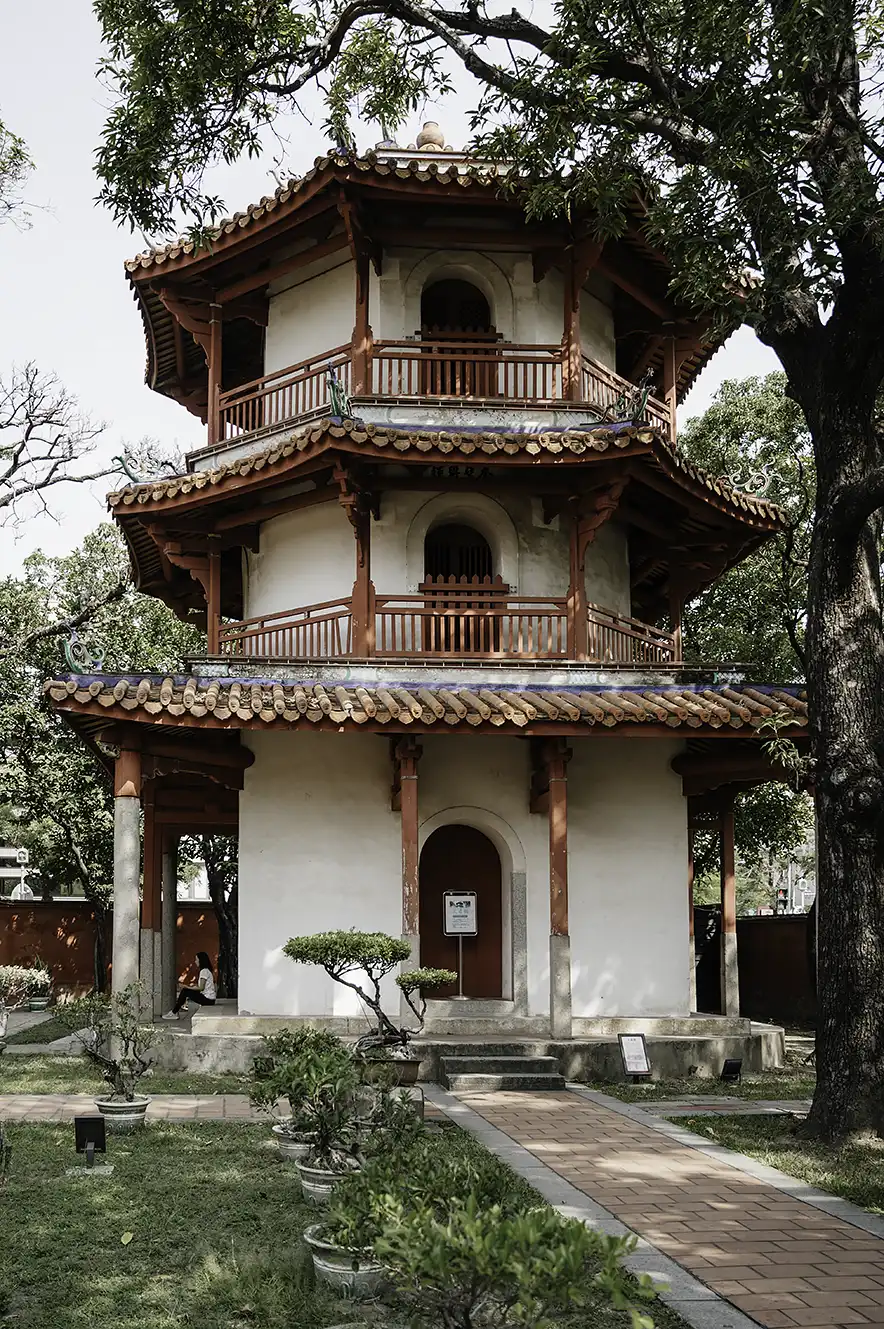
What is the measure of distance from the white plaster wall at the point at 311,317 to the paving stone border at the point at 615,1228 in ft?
30.4

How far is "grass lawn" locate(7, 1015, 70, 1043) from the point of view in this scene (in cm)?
1844

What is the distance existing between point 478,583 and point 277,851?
3814 mm

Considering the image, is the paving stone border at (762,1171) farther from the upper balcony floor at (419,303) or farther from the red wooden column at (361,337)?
the red wooden column at (361,337)

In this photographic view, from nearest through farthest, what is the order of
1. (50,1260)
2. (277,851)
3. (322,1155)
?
(50,1260)
(322,1155)
(277,851)

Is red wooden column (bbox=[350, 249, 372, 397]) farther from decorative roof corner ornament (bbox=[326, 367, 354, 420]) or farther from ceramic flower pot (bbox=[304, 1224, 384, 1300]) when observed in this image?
ceramic flower pot (bbox=[304, 1224, 384, 1300])

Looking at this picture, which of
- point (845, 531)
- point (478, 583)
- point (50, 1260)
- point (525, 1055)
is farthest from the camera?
point (478, 583)

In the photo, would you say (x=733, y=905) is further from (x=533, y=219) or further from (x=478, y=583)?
(x=533, y=219)

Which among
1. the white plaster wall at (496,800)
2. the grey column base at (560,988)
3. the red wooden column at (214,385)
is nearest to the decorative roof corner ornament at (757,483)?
the white plaster wall at (496,800)

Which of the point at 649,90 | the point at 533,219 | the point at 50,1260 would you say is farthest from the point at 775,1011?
the point at 50,1260

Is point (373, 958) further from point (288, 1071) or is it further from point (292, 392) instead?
point (292, 392)

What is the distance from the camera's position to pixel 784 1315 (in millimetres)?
5727

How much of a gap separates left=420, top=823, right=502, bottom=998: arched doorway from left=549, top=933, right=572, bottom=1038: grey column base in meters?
1.51

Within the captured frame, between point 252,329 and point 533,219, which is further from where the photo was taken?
point 252,329

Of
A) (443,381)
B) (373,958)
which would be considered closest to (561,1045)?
(373,958)
